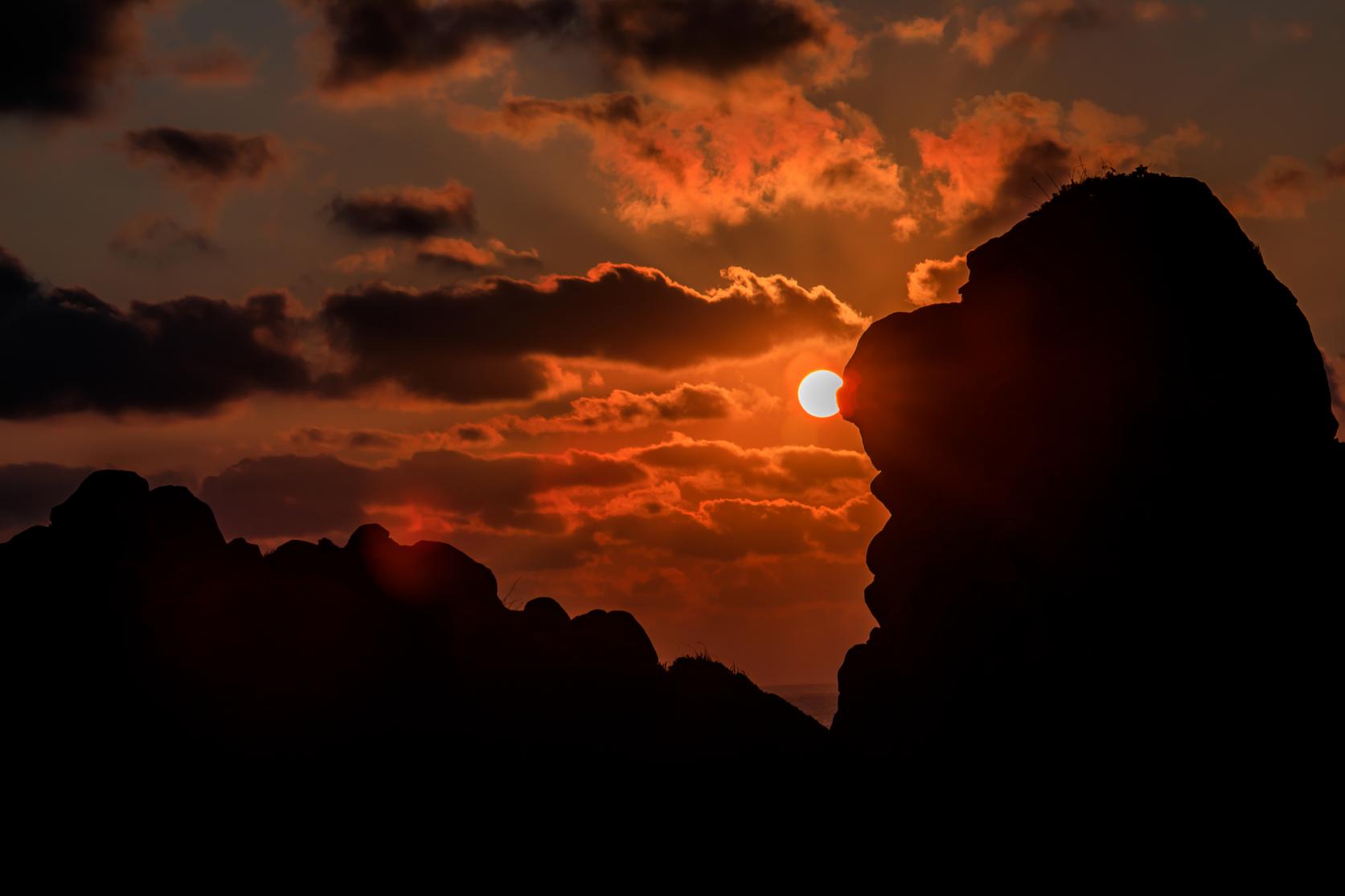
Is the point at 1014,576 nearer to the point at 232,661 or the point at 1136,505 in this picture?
the point at 1136,505

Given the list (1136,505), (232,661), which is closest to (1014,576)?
(1136,505)

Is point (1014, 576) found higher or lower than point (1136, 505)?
lower

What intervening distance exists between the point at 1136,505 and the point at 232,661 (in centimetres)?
3645

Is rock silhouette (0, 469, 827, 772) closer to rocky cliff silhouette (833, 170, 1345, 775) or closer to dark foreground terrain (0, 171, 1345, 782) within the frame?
dark foreground terrain (0, 171, 1345, 782)

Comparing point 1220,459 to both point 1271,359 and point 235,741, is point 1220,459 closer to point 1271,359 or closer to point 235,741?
point 1271,359

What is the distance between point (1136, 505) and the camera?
4066 cm

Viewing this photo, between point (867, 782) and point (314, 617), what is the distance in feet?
91.7

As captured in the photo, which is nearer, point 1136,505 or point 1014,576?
point 1136,505

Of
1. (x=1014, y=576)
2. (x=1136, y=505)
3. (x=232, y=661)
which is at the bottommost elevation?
(x=232, y=661)

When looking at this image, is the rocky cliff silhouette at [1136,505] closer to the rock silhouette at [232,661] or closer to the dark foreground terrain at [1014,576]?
the dark foreground terrain at [1014,576]

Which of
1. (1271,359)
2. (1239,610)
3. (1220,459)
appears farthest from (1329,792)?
(1271,359)

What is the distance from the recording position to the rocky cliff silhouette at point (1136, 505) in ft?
125

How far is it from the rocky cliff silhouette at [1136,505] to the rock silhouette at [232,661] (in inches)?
782

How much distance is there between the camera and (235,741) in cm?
4444
